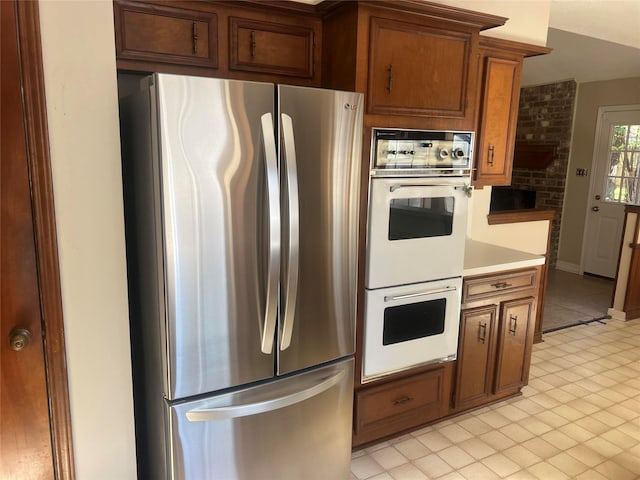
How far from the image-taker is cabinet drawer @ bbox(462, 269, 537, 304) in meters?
2.59

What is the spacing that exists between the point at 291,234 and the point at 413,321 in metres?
1.03

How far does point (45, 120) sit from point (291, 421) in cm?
135

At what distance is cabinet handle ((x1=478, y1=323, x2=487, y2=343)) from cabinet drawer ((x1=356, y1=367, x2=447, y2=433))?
314 mm

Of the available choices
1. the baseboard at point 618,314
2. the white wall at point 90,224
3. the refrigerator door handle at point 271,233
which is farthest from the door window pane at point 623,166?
the white wall at point 90,224

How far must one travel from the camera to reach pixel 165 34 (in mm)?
1966

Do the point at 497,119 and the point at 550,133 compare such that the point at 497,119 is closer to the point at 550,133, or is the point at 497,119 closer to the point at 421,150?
the point at 421,150

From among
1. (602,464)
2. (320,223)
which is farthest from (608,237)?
(320,223)

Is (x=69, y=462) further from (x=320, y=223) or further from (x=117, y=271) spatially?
(x=320, y=223)

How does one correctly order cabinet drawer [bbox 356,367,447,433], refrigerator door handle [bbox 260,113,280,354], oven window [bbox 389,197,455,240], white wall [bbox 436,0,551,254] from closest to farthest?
refrigerator door handle [bbox 260,113,280,354] → oven window [bbox 389,197,455,240] → cabinet drawer [bbox 356,367,447,433] → white wall [bbox 436,0,551,254]

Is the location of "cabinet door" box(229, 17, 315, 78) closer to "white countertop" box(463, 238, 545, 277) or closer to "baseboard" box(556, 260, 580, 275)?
"white countertop" box(463, 238, 545, 277)

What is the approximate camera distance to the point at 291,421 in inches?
71.8

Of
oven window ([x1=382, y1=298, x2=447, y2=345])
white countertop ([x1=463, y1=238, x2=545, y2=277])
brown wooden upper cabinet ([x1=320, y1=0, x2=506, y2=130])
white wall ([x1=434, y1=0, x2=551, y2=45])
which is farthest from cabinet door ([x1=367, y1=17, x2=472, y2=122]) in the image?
oven window ([x1=382, y1=298, x2=447, y2=345])

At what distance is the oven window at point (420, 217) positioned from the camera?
2.23 meters

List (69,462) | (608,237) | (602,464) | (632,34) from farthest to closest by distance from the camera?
(608,237) → (632,34) → (602,464) → (69,462)
